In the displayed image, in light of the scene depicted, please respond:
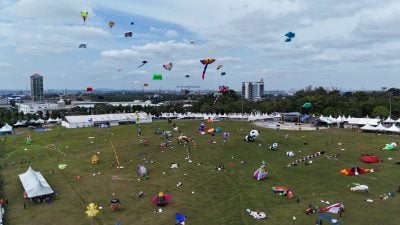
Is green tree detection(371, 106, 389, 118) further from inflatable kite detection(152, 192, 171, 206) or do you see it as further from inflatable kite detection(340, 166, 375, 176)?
inflatable kite detection(152, 192, 171, 206)

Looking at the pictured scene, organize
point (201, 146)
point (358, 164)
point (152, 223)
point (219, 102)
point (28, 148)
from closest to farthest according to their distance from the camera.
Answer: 1. point (152, 223)
2. point (358, 164)
3. point (201, 146)
4. point (28, 148)
5. point (219, 102)

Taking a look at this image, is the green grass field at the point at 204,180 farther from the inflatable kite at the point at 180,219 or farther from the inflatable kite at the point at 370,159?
the inflatable kite at the point at 370,159

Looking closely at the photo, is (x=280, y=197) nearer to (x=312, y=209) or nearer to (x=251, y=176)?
(x=312, y=209)

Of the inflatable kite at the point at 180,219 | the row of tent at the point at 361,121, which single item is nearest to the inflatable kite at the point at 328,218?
the inflatable kite at the point at 180,219

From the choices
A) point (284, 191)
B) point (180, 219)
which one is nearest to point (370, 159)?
point (284, 191)

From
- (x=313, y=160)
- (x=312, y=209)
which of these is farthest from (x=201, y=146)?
(x=312, y=209)

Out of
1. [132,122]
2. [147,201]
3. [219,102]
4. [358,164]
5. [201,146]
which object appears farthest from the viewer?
[219,102]

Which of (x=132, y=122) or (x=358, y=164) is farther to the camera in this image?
(x=132, y=122)
